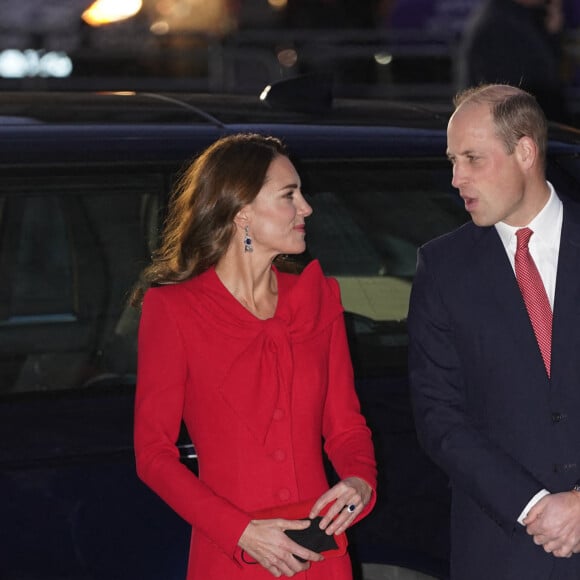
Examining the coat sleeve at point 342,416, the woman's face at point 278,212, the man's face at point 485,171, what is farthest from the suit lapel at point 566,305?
the woman's face at point 278,212

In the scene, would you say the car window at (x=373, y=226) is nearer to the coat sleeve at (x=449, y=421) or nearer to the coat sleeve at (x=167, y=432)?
the coat sleeve at (x=449, y=421)

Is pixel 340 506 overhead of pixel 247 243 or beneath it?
beneath

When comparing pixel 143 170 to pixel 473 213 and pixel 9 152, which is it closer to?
pixel 9 152

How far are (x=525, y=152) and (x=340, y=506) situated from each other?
2.83 feet

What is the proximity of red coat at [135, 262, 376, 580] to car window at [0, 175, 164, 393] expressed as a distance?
1.85 ft

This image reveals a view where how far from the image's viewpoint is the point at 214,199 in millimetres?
3105

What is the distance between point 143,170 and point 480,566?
1299mm

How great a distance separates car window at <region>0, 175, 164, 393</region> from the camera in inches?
143

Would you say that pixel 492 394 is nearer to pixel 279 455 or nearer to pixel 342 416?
pixel 342 416

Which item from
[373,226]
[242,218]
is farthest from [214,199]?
[373,226]

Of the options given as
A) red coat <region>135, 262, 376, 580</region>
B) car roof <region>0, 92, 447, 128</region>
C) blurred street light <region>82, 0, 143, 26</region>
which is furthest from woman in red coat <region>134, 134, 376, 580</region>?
blurred street light <region>82, 0, 143, 26</region>

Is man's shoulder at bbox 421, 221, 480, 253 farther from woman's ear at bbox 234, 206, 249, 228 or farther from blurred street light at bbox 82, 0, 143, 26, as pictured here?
blurred street light at bbox 82, 0, 143, 26

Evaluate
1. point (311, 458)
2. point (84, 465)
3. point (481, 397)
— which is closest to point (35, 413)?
point (84, 465)

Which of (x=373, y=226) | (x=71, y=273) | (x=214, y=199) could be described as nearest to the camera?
(x=214, y=199)
